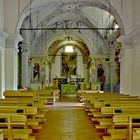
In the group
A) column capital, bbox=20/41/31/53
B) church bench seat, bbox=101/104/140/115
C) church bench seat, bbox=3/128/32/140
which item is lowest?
church bench seat, bbox=3/128/32/140

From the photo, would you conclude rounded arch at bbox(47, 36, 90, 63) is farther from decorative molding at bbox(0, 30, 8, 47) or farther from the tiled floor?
the tiled floor

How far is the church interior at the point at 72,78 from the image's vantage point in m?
7.46

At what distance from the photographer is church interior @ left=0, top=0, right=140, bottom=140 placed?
294 inches

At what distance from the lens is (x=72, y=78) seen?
3200cm

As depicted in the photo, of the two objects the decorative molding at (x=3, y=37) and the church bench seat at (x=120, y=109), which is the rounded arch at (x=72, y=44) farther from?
the church bench seat at (x=120, y=109)

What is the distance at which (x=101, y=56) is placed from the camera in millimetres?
26391

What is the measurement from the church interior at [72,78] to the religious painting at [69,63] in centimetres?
254

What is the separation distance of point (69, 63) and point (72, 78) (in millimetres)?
5708

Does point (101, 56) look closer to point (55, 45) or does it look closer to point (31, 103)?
point (55, 45)

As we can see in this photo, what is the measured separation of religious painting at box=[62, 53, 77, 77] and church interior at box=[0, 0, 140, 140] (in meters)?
2.54

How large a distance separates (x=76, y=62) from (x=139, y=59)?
25.1 meters

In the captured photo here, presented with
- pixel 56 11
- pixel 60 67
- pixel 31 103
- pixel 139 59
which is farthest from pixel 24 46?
pixel 60 67

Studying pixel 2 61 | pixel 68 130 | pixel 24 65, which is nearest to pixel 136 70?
pixel 68 130

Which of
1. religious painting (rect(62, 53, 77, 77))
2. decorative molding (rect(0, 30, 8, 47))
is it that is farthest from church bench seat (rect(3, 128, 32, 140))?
religious painting (rect(62, 53, 77, 77))
